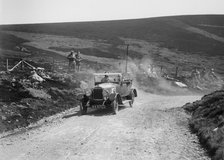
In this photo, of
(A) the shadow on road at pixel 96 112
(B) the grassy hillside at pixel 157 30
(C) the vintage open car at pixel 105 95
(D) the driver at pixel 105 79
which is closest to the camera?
(A) the shadow on road at pixel 96 112

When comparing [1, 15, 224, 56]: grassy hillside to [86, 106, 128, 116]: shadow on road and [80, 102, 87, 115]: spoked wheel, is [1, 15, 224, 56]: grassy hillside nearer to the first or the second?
[86, 106, 128, 116]: shadow on road

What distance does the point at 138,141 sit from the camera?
11492 millimetres

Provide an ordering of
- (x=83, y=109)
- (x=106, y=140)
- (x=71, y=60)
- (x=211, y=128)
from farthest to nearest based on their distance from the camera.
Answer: (x=71, y=60)
(x=83, y=109)
(x=211, y=128)
(x=106, y=140)

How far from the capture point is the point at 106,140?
37.8ft

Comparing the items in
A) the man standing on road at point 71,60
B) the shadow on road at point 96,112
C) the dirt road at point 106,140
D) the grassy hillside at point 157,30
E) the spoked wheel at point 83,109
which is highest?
the grassy hillside at point 157,30

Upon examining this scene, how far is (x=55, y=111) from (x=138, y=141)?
7.79 meters

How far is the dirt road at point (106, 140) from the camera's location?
32.9 ft

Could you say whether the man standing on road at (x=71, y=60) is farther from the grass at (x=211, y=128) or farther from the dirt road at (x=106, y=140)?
the grass at (x=211, y=128)

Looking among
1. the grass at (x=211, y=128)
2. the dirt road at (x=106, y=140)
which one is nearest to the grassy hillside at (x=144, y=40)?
the grass at (x=211, y=128)

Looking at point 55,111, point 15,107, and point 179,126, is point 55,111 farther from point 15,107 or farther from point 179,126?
point 179,126

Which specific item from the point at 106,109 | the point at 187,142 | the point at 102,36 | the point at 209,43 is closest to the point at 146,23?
the point at 102,36

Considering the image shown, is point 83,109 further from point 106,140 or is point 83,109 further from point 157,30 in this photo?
point 157,30

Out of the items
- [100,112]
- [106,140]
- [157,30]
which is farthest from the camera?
[157,30]

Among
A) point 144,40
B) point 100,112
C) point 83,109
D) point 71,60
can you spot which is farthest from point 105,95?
point 144,40
